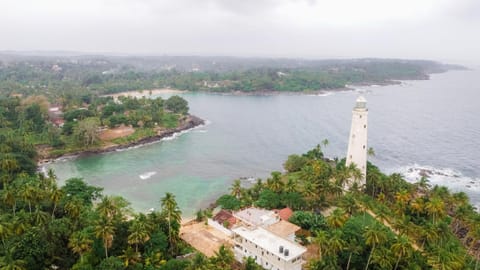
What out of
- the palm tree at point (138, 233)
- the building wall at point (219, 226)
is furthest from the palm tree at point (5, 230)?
the building wall at point (219, 226)

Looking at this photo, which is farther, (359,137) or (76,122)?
(76,122)

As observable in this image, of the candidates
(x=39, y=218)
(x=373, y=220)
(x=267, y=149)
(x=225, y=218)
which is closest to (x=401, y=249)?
(x=373, y=220)

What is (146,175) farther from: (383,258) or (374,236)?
(383,258)

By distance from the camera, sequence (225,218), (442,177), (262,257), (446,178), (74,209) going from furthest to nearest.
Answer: (442,177) < (446,178) < (225,218) < (74,209) < (262,257)

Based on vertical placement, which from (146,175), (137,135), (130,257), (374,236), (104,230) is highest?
(374,236)

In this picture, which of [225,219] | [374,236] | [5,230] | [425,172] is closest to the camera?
[374,236]

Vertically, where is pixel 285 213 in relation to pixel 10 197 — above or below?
below
